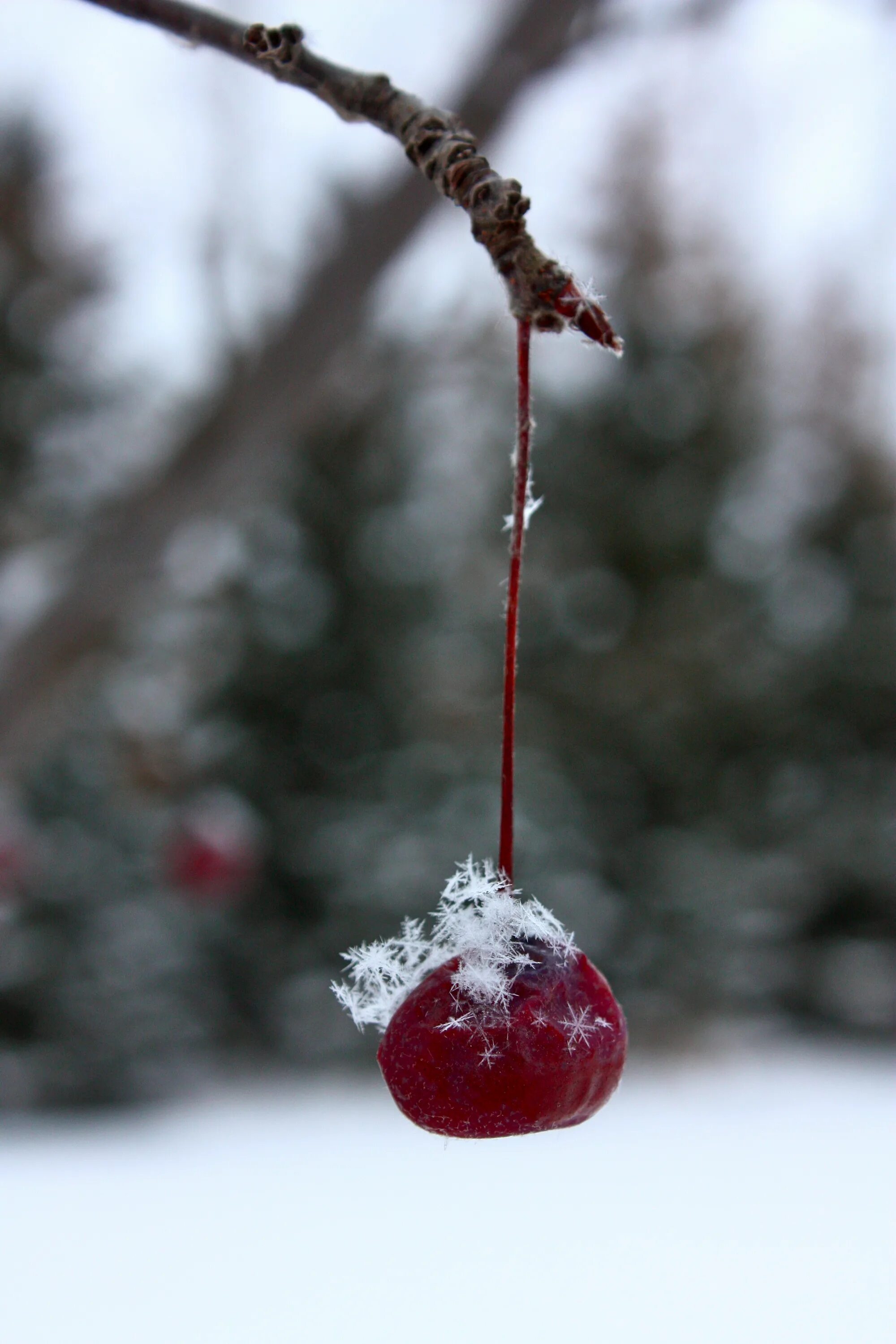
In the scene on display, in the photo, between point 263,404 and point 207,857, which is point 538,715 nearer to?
point 207,857

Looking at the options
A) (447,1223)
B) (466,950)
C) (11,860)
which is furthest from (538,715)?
(466,950)

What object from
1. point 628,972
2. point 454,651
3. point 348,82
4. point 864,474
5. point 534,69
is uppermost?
point 864,474

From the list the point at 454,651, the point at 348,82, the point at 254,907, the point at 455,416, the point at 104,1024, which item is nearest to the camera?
the point at 348,82

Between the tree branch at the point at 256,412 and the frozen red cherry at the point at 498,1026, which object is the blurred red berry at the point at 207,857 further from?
the frozen red cherry at the point at 498,1026

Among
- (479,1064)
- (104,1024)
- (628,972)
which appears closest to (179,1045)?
(104,1024)

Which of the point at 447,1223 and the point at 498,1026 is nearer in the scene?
the point at 498,1026

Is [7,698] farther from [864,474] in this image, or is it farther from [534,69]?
[864,474]

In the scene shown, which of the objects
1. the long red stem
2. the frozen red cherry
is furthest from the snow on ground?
the long red stem
